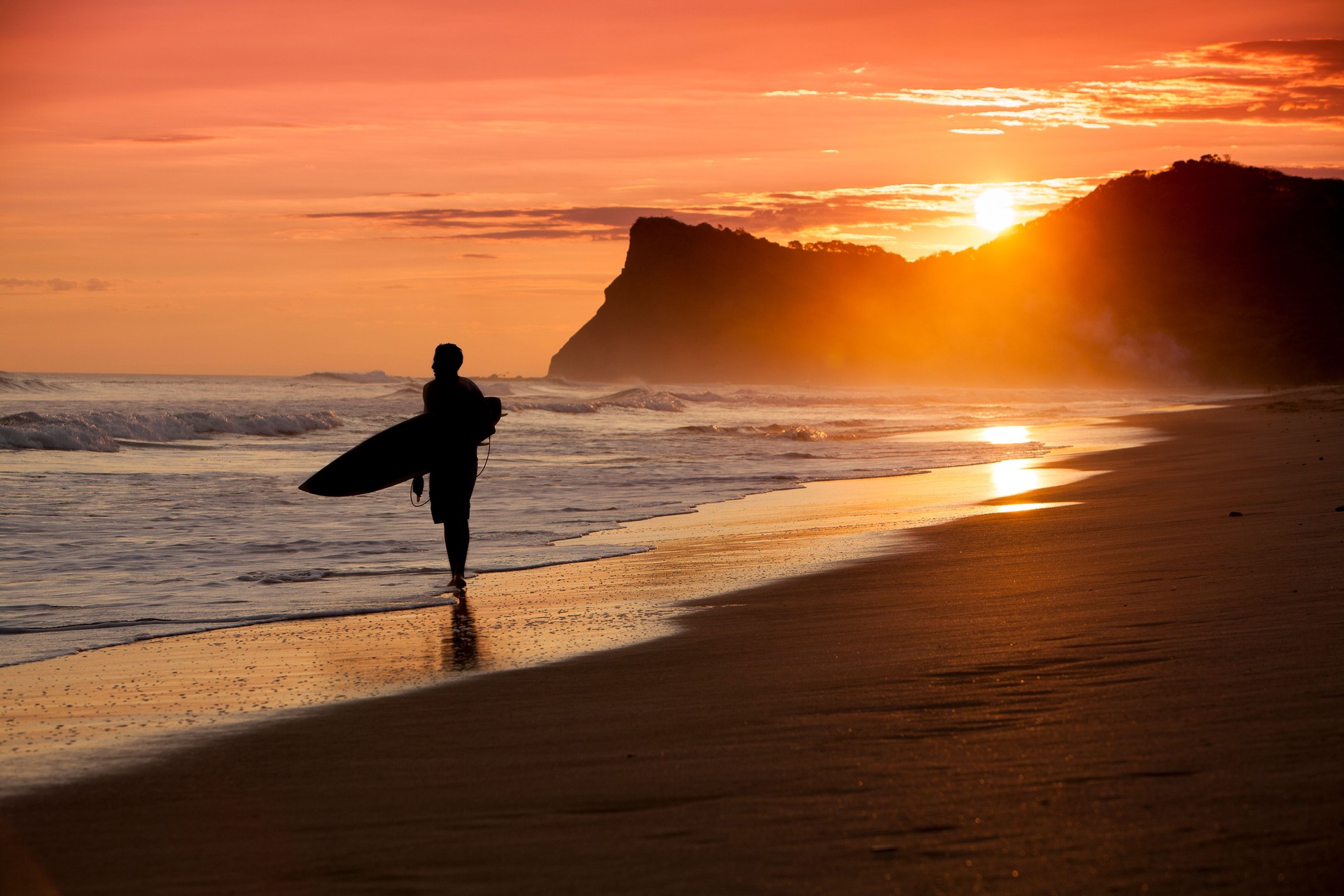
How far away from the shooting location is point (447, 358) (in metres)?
7.65

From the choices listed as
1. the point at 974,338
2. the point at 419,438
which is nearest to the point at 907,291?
the point at 974,338

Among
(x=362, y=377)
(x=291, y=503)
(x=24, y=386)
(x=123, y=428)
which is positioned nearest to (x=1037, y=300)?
(x=362, y=377)

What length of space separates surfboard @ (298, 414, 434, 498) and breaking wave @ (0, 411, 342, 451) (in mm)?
11959

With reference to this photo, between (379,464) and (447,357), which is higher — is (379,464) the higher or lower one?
the lower one

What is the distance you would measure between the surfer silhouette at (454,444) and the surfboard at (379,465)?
2.98 ft

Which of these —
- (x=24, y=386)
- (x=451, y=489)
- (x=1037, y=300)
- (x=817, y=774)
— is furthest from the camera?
(x=1037, y=300)

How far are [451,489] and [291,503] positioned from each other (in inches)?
198

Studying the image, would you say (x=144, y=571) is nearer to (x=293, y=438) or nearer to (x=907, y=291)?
(x=293, y=438)

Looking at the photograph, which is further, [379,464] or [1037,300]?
[1037,300]

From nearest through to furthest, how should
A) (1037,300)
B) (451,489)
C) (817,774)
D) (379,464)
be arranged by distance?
(817,774) < (451,489) < (379,464) < (1037,300)

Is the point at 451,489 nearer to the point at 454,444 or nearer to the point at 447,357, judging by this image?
the point at 454,444

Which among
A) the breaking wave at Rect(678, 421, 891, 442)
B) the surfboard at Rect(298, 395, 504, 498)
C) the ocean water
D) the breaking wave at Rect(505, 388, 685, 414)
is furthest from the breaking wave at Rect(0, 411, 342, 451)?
the surfboard at Rect(298, 395, 504, 498)

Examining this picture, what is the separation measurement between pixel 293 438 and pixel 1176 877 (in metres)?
24.8

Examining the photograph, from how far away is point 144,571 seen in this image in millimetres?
7656
